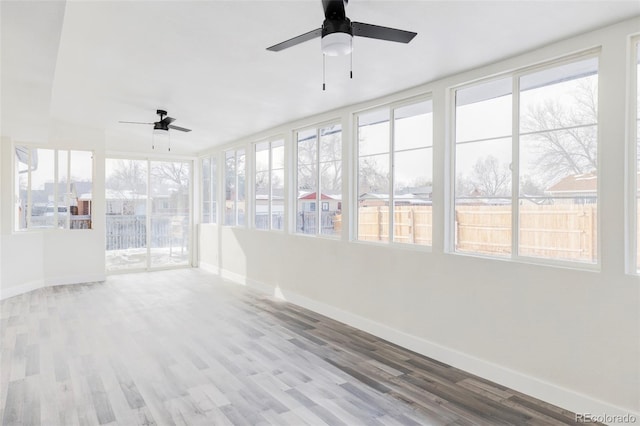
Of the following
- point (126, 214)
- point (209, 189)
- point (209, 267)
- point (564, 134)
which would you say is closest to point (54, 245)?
point (126, 214)

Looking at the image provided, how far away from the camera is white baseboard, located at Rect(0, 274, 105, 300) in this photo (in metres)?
6.06

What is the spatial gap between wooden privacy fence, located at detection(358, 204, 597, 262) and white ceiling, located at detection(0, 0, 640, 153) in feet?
4.09

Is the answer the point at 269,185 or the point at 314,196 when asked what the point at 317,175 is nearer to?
the point at 314,196

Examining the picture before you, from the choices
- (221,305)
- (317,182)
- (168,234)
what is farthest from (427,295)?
(168,234)

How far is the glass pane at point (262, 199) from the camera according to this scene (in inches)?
259

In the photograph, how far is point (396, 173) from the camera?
13.9 ft

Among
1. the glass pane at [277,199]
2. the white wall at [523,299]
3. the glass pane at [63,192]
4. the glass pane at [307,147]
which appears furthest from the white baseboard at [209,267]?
the white wall at [523,299]

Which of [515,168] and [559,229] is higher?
[515,168]

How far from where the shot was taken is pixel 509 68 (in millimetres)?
3186

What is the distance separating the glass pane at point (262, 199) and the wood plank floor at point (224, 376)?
1.82 metres

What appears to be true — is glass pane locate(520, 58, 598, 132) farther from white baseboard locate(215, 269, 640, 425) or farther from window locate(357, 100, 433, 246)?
white baseboard locate(215, 269, 640, 425)

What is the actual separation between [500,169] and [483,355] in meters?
1.57

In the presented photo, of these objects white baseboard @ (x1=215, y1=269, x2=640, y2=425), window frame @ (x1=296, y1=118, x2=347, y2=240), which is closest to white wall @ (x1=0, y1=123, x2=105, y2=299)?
window frame @ (x1=296, y1=118, x2=347, y2=240)

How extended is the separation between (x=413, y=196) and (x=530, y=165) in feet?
3.90
